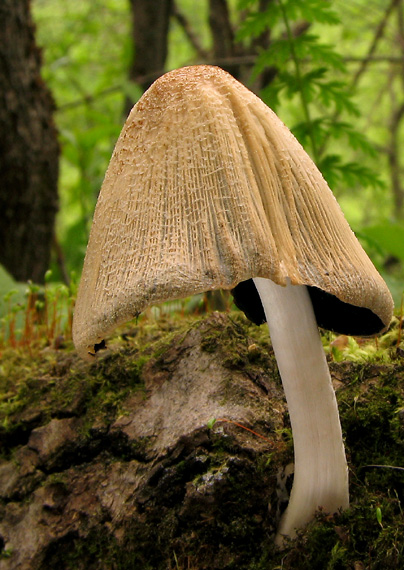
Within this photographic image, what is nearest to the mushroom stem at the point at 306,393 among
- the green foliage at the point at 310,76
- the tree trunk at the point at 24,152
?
the green foliage at the point at 310,76

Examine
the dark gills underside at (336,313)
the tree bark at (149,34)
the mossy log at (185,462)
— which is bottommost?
the mossy log at (185,462)

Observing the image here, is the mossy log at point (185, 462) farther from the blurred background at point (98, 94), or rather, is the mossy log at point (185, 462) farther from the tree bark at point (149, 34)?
the tree bark at point (149, 34)

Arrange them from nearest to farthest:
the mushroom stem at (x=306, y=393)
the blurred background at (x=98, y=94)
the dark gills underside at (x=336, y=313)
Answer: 1. the mushroom stem at (x=306, y=393)
2. the dark gills underside at (x=336, y=313)
3. the blurred background at (x=98, y=94)

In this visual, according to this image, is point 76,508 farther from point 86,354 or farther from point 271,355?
point 271,355

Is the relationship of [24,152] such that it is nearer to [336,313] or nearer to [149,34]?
[149,34]

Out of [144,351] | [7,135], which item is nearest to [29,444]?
[144,351]

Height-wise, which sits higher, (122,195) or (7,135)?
(7,135)

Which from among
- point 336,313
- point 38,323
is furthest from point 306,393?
point 38,323

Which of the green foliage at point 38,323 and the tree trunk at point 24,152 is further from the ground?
the tree trunk at point 24,152
